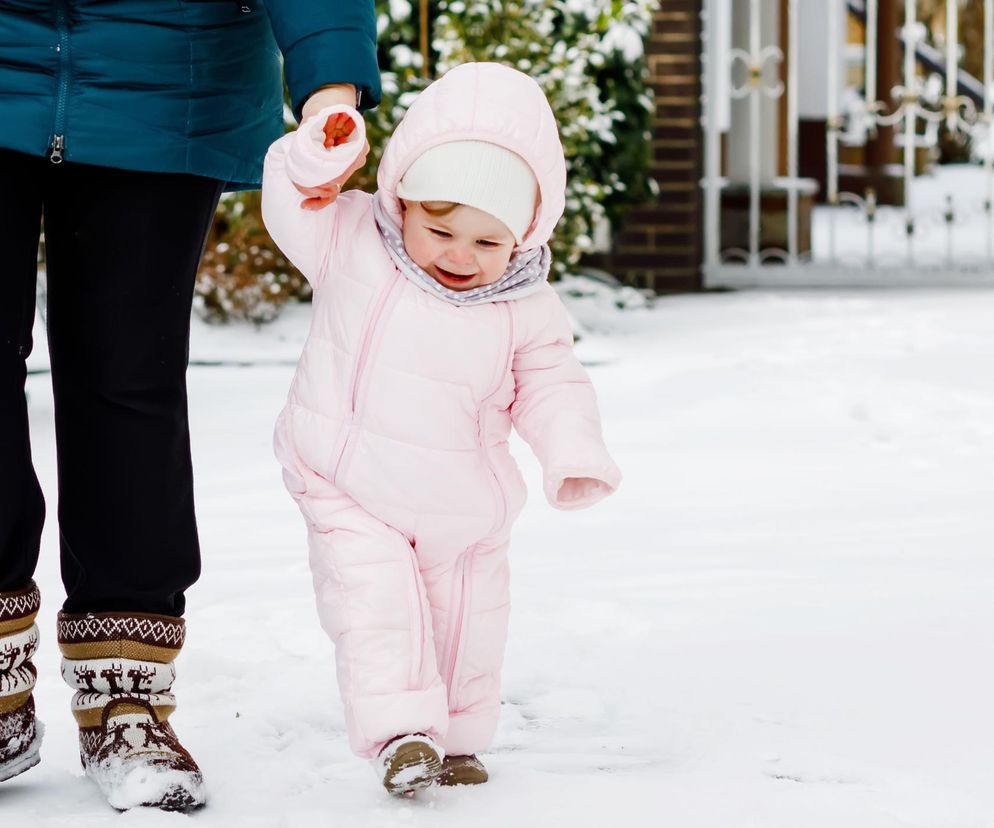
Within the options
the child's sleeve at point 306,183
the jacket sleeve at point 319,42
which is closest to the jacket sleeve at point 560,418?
the child's sleeve at point 306,183

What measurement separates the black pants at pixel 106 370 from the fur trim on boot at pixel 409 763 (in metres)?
0.36

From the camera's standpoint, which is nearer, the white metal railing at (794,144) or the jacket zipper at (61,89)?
the jacket zipper at (61,89)

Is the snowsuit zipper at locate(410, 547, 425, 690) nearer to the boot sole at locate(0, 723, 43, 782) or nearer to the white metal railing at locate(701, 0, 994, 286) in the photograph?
the boot sole at locate(0, 723, 43, 782)

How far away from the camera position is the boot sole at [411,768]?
6.50 ft

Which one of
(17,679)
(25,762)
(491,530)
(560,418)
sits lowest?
(25,762)

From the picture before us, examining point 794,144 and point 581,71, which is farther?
point 794,144

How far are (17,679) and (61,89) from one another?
700mm

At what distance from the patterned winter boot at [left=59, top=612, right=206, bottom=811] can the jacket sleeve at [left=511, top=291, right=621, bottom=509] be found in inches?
20.4

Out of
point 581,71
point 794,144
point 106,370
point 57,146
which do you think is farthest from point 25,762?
point 794,144

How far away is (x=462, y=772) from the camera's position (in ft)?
7.06

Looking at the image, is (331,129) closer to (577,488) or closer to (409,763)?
(577,488)

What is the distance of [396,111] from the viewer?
6.98 m

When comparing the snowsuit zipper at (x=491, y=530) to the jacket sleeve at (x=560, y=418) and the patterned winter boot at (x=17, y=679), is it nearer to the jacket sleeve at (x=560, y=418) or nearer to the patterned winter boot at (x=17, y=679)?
the jacket sleeve at (x=560, y=418)

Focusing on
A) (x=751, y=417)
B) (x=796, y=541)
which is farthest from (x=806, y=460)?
(x=796, y=541)
